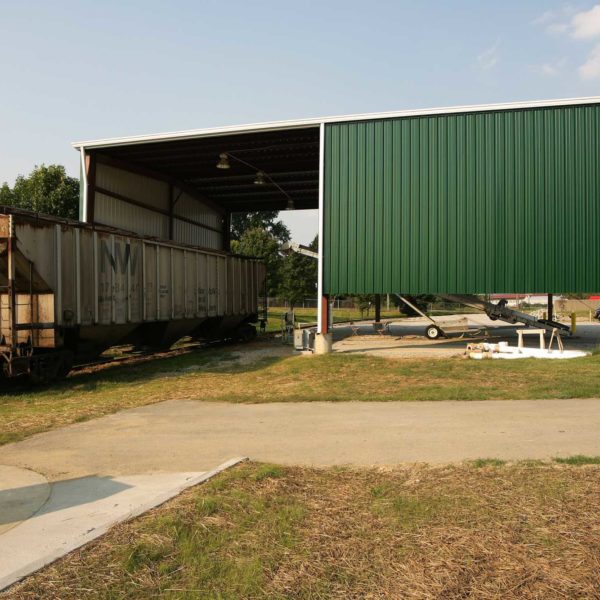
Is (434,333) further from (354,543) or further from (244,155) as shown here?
(354,543)

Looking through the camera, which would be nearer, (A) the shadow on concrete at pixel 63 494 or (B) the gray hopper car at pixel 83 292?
(A) the shadow on concrete at pixel 63 494

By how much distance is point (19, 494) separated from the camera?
5.75 meters

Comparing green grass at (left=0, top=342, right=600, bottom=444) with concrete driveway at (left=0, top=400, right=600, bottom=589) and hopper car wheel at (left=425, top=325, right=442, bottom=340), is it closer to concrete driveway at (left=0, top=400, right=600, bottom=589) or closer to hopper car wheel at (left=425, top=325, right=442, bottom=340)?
concrete driveway at (left=0, top=400, right=600, bottom=589)

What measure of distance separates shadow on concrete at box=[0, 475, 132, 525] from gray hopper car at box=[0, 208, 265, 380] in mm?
8108

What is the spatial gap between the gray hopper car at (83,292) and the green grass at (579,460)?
38.5ft

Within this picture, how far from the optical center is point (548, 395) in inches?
420

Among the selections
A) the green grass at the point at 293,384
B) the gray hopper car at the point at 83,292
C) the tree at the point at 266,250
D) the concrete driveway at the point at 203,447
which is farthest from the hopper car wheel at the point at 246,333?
the tree at the point at 266,250

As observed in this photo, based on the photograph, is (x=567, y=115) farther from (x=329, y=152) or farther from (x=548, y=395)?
(x=548, y=395)

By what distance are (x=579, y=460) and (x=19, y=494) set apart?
600cm

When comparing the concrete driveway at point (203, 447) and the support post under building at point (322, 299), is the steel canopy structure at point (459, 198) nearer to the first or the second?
the support post under building at point (322, 299)

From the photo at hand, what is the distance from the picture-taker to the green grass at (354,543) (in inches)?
140

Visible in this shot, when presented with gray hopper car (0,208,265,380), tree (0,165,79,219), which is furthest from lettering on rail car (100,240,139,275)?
tree (0,165,79,219)

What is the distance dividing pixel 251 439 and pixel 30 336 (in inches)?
325

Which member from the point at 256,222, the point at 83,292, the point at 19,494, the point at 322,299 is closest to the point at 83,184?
the point at 83,292
